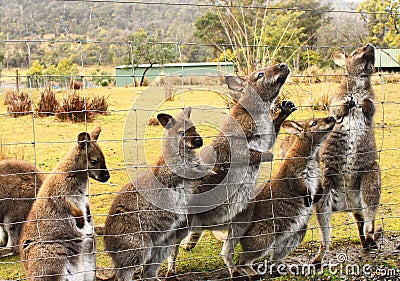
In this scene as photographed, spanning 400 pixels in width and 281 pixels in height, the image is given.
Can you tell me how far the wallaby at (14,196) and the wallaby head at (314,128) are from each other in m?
2.75

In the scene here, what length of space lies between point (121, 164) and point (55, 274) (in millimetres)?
4816

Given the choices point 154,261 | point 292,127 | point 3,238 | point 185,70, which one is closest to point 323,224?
point 292,127

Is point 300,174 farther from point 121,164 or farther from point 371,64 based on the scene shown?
point 121,164

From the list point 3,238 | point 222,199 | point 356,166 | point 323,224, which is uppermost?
point 356,166

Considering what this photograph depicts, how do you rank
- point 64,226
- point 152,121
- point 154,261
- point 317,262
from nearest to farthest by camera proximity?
1. point 64,226
2. point 154,261
3. point 317,262
4. point 152,121

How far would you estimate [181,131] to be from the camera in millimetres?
5316

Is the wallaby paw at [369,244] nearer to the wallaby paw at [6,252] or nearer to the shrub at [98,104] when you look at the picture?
the wallaby paw at [6,252]

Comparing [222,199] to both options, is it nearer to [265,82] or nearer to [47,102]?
[265,82]

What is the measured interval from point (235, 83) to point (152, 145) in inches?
175

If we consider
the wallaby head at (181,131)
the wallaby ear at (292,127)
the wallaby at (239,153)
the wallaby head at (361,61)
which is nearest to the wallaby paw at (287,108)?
→ the wallaby at (239,153)

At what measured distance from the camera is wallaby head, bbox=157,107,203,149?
16.8ft

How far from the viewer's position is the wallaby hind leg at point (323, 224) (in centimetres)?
527

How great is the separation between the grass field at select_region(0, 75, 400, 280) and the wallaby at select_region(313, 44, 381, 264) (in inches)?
9.1

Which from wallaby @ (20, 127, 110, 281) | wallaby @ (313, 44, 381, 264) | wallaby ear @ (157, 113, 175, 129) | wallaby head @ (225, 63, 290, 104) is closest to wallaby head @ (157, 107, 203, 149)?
wallaby ear @ (157, 113, 175, 129)
